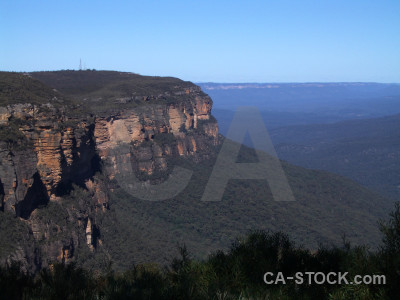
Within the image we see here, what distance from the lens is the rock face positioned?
19.9 m

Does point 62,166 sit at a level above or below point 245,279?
below

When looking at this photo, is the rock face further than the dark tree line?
Yes

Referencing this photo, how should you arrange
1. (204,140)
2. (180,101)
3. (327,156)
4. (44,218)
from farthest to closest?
(327,156) → (204,140) → (180,101) → (44,218)

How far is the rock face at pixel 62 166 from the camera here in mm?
19906

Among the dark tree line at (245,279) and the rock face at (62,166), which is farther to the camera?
the rock face at (62,166)

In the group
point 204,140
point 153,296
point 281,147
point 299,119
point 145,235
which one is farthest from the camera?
point 299,119

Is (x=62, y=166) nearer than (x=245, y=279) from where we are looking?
No

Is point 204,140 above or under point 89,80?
under

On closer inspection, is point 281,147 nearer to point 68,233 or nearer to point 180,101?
point 180,101

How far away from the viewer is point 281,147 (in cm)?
9531

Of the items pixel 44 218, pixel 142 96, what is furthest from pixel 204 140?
pixel 44 218

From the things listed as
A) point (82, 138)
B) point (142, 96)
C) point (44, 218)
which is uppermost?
point (142, 96)

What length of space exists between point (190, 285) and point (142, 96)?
3156 cm

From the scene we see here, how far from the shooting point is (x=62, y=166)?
22.6 m
